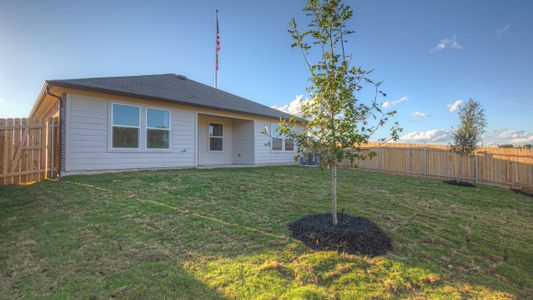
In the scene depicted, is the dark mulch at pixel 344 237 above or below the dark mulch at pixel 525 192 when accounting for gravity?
above

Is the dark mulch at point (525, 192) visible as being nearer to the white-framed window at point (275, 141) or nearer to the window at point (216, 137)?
the white-framed window at point (275, 141)

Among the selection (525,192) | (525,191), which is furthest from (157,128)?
(525,191)

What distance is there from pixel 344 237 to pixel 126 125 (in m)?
8.20

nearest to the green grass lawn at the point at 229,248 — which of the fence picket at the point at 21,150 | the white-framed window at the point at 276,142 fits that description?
the fence picket at the point at 21,150

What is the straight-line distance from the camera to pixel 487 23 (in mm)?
8828

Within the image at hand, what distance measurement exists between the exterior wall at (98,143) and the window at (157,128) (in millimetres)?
156

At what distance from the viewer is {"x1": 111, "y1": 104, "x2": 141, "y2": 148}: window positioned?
8303 mm

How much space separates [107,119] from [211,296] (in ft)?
26.2

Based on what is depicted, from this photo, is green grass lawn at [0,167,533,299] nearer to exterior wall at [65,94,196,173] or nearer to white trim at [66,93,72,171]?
white trim at [66,93,72,171]

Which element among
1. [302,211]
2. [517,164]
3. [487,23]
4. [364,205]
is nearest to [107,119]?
[302,211]

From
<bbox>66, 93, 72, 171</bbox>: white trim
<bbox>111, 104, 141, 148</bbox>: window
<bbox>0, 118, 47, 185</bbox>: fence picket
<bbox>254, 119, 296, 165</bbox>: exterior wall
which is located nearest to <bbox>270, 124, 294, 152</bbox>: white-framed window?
<bbox>254, 119, 296, 165</bbox>: exterior wall

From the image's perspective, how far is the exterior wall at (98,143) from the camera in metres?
7.48

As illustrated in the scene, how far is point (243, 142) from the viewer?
42.4 feet

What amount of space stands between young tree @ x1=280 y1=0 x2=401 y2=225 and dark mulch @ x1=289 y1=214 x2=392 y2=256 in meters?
0.85
